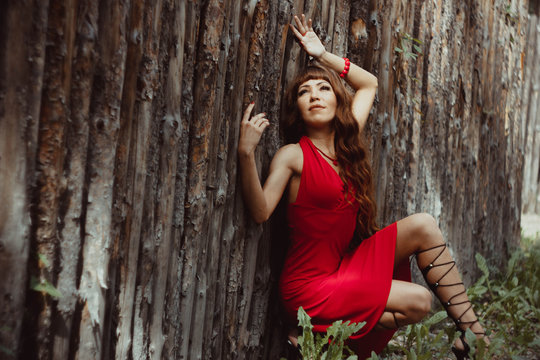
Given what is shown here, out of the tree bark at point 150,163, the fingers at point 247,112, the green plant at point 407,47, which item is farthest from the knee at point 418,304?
the green plant at point 407,47

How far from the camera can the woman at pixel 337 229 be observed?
2557 mm

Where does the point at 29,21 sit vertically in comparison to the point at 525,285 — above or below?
above

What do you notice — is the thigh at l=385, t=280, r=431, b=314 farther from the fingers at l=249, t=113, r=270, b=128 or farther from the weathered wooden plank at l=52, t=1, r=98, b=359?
the weathered wooden plank at l=52, t=1, r=98, b=359

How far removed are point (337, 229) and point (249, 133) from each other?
2.48 ft

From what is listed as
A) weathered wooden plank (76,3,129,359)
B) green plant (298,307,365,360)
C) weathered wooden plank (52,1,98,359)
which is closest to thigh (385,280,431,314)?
green plant (298,307,365,360)

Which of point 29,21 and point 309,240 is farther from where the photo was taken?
point 309,240

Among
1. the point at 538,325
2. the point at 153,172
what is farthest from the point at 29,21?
the point at 538,325

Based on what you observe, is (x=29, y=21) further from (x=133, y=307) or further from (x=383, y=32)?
(x=383, y=32)

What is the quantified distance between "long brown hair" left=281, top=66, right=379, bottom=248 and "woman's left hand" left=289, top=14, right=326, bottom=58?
0.09m

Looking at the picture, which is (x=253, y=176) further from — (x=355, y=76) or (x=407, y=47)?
(x=407, y=47)

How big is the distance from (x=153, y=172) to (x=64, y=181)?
372mm

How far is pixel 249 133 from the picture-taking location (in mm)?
2246

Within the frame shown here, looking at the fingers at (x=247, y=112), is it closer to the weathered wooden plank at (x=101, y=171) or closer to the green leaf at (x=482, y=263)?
the weathered wooden plank at (x=101, y=171)

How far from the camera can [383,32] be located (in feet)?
10.6
